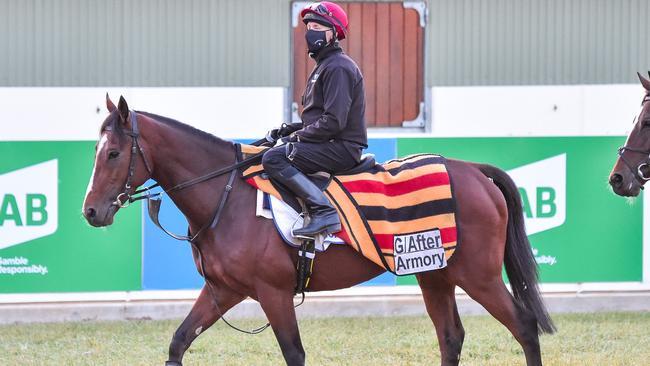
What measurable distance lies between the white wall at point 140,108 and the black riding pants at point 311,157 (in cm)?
505

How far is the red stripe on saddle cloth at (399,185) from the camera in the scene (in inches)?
290

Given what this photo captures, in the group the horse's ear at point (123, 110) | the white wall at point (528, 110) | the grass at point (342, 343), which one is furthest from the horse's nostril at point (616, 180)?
the white wall at point (528, 110)

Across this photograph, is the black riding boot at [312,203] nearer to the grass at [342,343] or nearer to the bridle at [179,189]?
the bridle at [179,189]

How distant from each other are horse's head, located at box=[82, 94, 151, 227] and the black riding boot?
837 mm

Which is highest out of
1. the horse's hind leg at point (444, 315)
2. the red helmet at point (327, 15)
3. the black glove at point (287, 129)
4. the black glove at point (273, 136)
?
the red helmet at point (327, 15)

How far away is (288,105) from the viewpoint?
13680mm

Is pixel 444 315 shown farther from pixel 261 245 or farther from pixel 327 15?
pixel 327 15

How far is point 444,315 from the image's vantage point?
25.6 ft

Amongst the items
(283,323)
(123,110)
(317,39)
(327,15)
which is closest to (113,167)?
(123,110)

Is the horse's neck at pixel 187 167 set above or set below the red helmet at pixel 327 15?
below

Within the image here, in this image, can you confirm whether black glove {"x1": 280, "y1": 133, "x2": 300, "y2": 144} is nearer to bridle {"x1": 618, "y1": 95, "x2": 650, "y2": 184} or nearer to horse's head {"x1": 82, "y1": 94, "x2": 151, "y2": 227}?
horse's head {"x1": 82, "y1": 94, "x2": 151, "y2": 227}

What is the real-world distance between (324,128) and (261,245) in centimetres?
78

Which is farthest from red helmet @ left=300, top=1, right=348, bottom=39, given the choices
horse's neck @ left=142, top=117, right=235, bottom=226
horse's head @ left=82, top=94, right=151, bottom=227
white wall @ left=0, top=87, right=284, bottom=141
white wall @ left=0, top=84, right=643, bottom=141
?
white wall @ left=0, top=87, right=284, bottom=141

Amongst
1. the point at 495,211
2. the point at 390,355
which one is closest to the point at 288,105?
the point at 390,355
